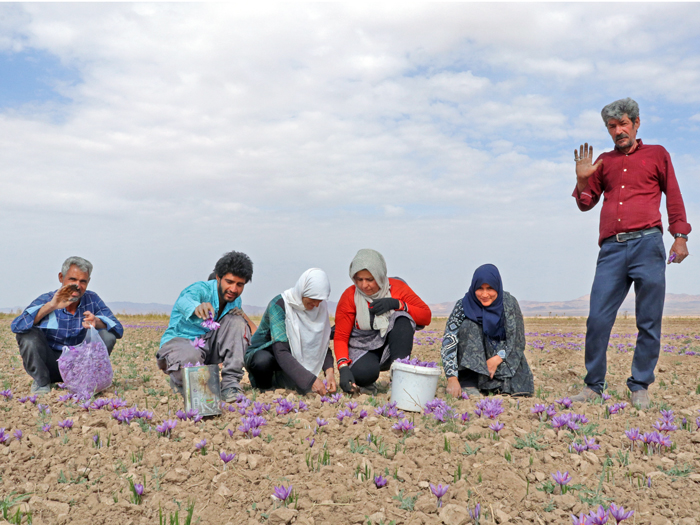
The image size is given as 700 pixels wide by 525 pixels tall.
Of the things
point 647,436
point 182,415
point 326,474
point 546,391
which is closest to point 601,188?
point 546,391

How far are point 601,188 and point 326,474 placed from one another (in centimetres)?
396

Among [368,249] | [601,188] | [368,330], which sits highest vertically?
[601,188]

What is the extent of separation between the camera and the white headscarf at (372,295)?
530 cm

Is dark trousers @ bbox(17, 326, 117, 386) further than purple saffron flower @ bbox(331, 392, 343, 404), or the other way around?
dark trousers @ bbox(17, 326, 117, 386)

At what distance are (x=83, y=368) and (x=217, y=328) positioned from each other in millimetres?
1305

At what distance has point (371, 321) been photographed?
544 cm

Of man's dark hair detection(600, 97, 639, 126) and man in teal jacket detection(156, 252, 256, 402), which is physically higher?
man's dark hair detection(600, 97, 639, 126)

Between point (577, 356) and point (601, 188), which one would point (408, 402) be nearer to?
point (601, 188)

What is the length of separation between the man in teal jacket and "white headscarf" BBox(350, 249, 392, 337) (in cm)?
106

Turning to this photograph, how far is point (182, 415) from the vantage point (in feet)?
13.8

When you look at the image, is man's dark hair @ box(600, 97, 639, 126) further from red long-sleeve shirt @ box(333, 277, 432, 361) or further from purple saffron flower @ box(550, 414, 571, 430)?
purple saffron flower @ box(550, 414, 571, 430)

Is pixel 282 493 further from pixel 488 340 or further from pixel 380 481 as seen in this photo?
pixel 488 340

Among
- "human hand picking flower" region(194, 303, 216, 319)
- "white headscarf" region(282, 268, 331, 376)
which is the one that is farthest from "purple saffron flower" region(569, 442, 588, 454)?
"human hand picking flower" region(194, 303, 216, 319)

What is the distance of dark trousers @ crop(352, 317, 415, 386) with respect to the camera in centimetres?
529
